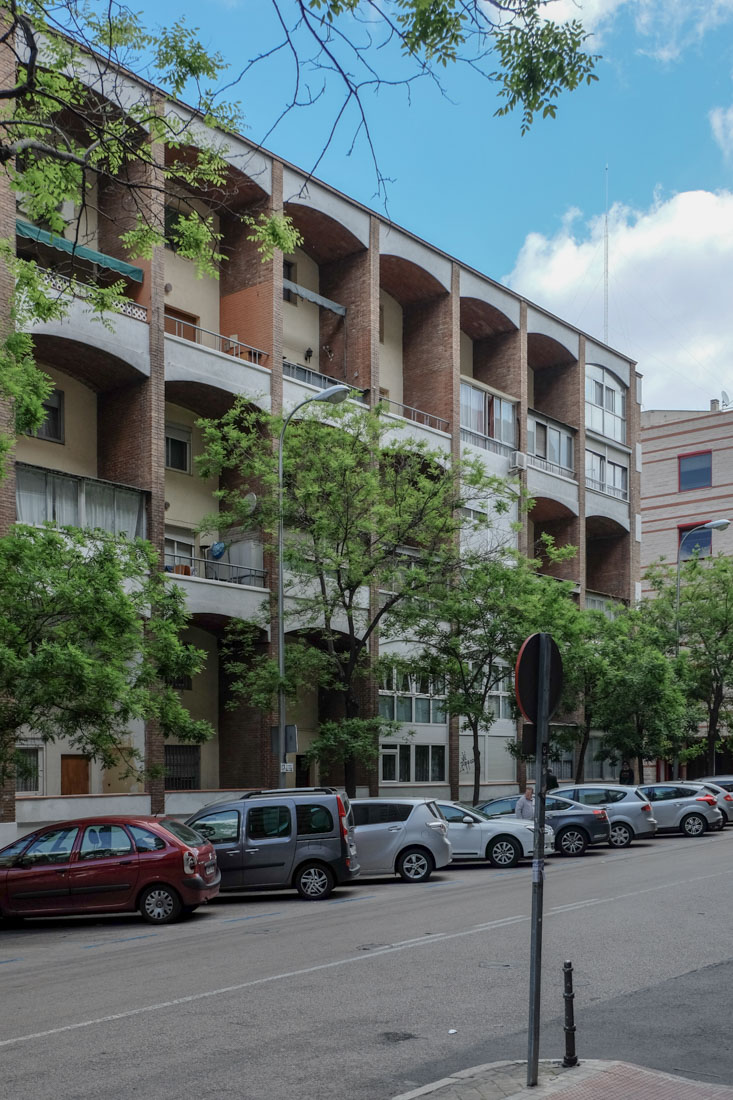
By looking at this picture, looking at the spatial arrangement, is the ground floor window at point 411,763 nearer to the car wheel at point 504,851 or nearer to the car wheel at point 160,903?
the car wheel at point 504,851

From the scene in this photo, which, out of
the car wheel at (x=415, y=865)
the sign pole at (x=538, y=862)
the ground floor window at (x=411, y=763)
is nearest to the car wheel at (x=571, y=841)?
the car wheel at (x=415, y=865)

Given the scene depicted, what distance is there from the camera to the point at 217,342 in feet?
102

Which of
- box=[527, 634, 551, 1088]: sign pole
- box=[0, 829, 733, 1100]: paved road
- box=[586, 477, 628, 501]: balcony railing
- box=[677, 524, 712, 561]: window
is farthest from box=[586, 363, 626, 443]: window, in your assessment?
box=[527, 634, 551, 1088]: sign pole

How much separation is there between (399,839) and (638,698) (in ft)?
53.1

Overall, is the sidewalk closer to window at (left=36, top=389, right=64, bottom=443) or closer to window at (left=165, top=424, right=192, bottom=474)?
window at (left=36, top=389, right=64, bottom=443)

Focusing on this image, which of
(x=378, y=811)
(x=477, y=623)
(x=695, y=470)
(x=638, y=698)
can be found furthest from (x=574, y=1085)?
(x=695, y=470)

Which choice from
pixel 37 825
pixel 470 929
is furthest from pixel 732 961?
pixel 37 825

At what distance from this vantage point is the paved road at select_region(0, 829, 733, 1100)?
7.46m

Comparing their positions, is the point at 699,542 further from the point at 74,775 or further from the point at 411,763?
the point at 74,775

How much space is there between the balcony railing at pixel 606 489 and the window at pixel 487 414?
5.90 metres

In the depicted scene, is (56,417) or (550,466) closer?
(56,417)

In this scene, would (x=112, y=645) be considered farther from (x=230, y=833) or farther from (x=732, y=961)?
(x=732, y=961)

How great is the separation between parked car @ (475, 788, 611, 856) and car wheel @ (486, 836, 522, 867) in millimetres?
2267

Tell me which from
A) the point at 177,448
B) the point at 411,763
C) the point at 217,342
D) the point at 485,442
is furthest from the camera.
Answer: the point at 485,442
